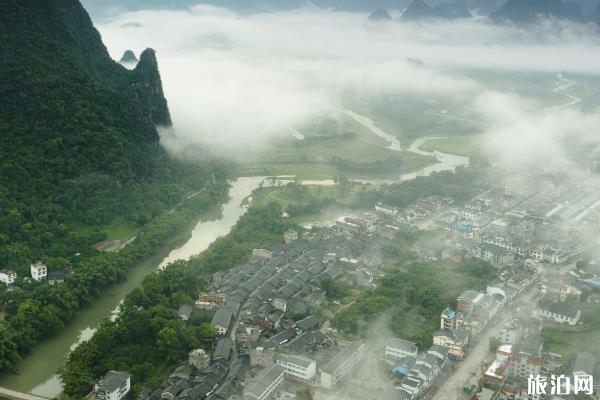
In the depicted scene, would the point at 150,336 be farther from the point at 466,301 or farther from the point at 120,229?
the point at 120,229

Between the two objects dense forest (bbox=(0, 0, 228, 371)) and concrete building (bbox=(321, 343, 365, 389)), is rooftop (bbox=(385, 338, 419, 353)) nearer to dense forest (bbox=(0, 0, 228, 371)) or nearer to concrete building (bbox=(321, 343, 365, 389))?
concrete building (bbox=(321, 343, 365, 389))

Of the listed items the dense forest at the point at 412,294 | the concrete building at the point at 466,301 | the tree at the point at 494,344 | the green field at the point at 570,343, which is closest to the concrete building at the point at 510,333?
the tree at the point at 494,344

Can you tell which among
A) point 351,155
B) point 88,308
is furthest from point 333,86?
point 88,308

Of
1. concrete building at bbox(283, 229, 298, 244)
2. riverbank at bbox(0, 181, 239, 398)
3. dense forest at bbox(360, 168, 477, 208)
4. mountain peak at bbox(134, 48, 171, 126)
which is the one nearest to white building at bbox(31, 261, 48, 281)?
riverbank at bbox(0, 181, 239, 398)

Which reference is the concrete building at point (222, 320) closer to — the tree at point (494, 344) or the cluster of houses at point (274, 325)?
the cluster of houses at point (274, 325)

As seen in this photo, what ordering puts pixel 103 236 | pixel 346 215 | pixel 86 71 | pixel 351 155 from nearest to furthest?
pixel 103 236 → pixel 346 215 → pixel 86 71 → pixel 351 155

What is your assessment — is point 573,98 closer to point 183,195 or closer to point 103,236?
point 183,195

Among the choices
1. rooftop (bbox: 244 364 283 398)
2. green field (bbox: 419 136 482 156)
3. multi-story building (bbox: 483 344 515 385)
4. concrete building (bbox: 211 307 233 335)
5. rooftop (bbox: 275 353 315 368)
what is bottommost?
multi-story building (bbox: 483 344 515 385)
